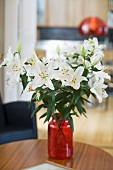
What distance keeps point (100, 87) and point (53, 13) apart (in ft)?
22.1

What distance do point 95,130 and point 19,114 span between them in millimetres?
1633

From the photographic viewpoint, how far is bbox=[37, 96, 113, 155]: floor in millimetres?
4363

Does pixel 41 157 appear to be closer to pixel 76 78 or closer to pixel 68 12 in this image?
pixel 76 78

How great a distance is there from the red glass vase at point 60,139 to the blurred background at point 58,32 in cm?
200

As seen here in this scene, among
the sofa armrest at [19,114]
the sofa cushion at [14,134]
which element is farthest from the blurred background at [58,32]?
the sofa cushion at [14,134]

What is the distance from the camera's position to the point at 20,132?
3363 millimetres

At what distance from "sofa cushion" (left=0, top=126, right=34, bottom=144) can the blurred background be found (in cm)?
115

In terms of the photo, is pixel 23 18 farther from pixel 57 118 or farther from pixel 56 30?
pixel 56 30

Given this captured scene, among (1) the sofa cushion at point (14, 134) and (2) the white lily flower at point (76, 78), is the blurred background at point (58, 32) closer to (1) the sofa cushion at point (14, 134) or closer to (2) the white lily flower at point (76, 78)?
(1) the sofa cushion at point (14, 134)

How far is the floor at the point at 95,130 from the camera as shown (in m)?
4.36

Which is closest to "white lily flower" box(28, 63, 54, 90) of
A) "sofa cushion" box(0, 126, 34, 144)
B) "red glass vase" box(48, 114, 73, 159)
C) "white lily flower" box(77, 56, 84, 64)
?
"white lily flower" box(77, 56, 84, 64)

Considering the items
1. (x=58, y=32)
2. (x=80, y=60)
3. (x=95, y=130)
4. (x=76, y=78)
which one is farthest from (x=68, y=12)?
(x=76, y=78)

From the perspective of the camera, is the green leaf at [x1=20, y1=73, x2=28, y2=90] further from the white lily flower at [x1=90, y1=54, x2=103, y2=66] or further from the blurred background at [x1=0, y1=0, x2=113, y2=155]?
the blurred background at [x1=0, y1=0, x2=113, y2=155]

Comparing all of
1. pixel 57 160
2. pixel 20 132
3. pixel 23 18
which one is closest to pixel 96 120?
pixel 23 18
